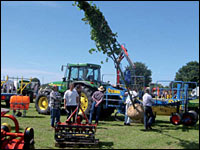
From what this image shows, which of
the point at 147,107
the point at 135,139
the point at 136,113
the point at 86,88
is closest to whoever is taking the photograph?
the point at 135,139

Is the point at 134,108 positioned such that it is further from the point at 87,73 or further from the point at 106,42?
the point at 87,73

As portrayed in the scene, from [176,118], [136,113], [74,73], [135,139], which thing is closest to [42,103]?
[74,73]

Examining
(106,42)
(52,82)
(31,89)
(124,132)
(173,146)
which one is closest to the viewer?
(173,146)

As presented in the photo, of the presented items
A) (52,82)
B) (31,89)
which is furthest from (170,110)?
(31,89)

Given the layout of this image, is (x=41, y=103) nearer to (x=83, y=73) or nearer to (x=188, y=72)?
(x=83, y=73)

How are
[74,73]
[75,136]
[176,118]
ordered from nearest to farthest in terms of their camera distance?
[75,136], [176,118], [74,73]

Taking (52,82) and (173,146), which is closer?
(173,146)

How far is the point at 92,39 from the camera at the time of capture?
6.64 meters

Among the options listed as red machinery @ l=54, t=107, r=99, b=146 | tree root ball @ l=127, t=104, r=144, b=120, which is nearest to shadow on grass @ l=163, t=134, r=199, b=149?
red machinery @ l=54, t=107, r=99, b=146

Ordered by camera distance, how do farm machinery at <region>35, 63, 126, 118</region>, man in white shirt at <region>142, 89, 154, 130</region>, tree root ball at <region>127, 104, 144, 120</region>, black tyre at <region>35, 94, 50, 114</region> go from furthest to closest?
black tyre at <region>35, 94, 50, 114</region> → farm machinery at <region>35, 63, 126, 118</region> → tree root ball at <region>127, 104, 144, 120</region> → man in white shirt at <region>142, 89, 154, 130</region>

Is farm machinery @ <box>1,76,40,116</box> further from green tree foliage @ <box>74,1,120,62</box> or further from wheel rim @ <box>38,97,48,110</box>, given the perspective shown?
green tree foliage @ <box>74,1,120,62</box>

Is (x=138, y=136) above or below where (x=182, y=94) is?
below

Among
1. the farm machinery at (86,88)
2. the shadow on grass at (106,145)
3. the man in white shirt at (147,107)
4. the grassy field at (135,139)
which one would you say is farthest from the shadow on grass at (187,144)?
the farm machinery at (86,88)

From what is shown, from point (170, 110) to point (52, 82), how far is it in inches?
254
